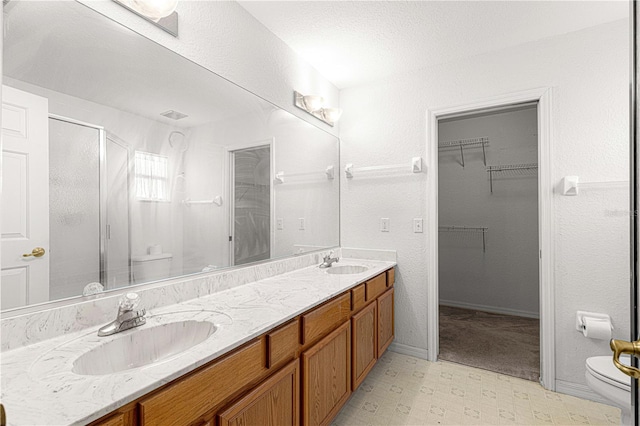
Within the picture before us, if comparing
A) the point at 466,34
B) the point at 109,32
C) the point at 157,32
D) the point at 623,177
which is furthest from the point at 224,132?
the point at 623,177

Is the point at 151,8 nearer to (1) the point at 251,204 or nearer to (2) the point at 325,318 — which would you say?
(1) the point at 251,204

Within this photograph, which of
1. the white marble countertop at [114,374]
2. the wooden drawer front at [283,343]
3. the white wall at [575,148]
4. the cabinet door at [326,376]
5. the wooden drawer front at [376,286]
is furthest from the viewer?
the wooden drawer front at [376,286]

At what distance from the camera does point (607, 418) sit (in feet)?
6.21

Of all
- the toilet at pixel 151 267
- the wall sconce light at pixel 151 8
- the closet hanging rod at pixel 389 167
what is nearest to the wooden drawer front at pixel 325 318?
the toilet at pixel 151 267

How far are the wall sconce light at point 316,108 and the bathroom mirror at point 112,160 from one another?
459 millimetres

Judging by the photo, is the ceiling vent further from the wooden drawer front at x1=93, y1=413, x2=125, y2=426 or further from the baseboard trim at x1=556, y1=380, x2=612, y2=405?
the baseboard trim at x1=556, y1=380, x2=612, y2=405

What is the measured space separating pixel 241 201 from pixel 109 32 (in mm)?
976

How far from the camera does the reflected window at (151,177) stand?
4.54 feet

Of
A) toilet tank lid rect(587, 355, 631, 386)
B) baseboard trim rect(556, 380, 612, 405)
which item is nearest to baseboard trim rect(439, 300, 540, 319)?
baseboard trim rect(556, 380, 612, 405)

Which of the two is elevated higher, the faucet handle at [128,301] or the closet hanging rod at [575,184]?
the closet hanging rod at [575,184]

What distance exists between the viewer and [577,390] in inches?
83.6

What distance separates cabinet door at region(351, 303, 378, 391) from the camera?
76.4 inches

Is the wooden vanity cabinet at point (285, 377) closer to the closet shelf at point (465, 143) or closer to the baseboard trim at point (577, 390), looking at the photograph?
the baseboard trim at point (577, 390)

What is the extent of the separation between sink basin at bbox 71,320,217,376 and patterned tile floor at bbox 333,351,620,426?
3.58 feet
